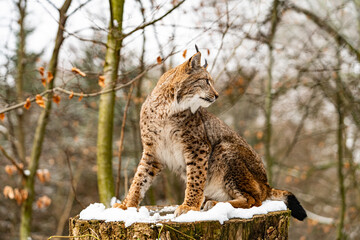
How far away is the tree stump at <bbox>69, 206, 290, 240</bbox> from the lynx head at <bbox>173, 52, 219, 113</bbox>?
4.14 ft

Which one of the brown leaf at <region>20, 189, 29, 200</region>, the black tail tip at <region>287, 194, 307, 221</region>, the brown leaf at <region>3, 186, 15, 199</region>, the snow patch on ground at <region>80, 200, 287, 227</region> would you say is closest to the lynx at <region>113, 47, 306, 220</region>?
the black tail tip at <region>287, 194, 307, 221</region>

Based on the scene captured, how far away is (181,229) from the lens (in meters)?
2.70

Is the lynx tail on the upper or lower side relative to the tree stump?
upper

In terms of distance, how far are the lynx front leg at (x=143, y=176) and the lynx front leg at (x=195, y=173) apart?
41 centimetres

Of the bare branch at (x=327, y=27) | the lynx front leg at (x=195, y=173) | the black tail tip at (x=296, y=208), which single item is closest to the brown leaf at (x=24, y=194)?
the lynx front leg at (x=195, y=173)

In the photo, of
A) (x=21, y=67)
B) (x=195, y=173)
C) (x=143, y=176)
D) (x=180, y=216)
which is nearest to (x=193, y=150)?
(x=195, y=173)

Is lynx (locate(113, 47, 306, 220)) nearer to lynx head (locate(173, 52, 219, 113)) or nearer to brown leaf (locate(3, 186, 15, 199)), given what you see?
lynx head (locate(173, 52, 219, 113))

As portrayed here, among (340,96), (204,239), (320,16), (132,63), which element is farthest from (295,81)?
(204,239)

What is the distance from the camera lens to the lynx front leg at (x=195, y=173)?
3.42 m

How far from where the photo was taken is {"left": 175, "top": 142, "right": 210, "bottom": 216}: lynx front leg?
342 centimetres

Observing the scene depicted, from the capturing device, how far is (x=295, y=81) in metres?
8.98

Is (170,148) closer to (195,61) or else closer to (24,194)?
(195,61)

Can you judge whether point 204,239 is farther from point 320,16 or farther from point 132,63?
point 320,16

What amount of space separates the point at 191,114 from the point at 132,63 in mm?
3436
